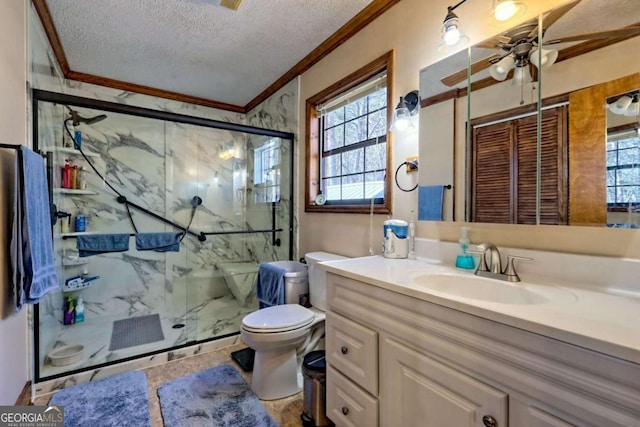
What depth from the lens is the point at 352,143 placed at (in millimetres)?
2166

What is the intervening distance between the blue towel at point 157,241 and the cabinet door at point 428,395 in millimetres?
2070

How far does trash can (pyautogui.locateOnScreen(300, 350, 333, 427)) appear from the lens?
1.46 m

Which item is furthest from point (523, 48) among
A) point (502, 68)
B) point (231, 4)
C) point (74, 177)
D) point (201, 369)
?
point (74, 177)

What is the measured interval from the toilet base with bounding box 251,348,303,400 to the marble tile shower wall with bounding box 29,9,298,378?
2.77ft

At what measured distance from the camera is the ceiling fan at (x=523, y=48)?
1.10 meters

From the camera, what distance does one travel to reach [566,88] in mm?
1071

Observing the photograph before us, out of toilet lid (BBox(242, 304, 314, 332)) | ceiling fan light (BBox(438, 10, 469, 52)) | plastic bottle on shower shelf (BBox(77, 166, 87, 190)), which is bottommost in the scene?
toilet lid (BBox(242, 304, 314, 332))

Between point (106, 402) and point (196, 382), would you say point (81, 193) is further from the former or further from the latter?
point (196, 382)

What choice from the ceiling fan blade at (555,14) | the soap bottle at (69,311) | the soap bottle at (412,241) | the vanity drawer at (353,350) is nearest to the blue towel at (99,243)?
the soap bottle at (69,311)

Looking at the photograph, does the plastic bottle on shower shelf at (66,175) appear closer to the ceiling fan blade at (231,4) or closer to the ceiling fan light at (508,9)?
the ceiling fan blade at (231,4)

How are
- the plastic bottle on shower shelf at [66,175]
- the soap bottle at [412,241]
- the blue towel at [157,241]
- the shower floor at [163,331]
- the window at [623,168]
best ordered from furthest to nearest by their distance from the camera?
the plastic bottle on shower shelf at [66,175]
the blue towel at [157,241]
the shower floor at [163,331]
the soap bottle at [412,241]
the window at [623,168]

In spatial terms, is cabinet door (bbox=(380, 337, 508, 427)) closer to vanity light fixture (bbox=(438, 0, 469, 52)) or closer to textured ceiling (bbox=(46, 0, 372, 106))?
vanity light fixture (bbox=(438, 0, 469, 52))

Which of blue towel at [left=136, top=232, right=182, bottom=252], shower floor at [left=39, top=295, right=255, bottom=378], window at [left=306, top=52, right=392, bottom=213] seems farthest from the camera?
blue towel at [left=136, top=232, right=182, bottom=252]

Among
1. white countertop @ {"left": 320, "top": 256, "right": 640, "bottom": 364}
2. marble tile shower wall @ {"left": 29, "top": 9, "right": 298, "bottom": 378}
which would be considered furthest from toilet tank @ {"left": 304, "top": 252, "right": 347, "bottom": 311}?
white countertop @ {"left": 320, "top": 256, "right": 640, "bottom": 364}
